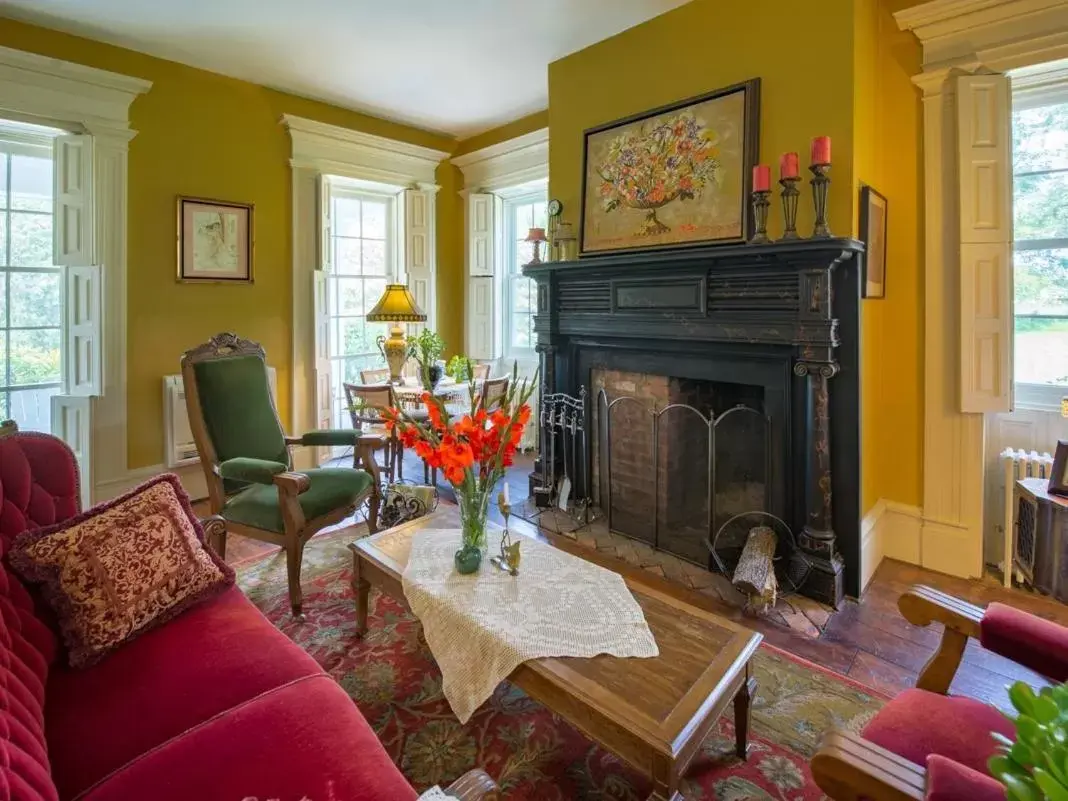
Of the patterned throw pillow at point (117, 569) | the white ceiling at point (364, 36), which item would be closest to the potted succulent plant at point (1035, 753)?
the patterned throw pillow at point (117, 569)

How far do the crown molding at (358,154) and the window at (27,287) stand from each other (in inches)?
Answer: 59.6

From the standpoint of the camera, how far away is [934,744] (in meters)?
1.04

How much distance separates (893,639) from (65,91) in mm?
5066

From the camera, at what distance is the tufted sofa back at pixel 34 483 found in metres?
1.40

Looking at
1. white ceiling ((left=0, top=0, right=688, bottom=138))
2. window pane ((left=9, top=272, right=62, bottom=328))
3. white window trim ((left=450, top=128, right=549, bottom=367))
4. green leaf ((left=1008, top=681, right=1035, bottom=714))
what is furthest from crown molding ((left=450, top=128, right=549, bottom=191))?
green leaf ((left=1008, top=681, right=1035, bottom=714))

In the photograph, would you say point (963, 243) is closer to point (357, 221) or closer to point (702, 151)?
point (702, 151)

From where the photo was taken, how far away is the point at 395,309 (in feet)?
13.1

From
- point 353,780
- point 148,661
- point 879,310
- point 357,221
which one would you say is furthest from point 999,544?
point 357,221

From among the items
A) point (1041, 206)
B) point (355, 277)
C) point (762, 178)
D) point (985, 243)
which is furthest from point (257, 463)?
point (1041, 206)

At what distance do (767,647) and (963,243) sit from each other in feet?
6.56

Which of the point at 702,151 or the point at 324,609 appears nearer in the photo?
the point at 324,609

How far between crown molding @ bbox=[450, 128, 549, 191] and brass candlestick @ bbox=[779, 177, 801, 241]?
95.8 inches

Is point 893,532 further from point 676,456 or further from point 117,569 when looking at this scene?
point 117,569

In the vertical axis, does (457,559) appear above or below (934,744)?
above
